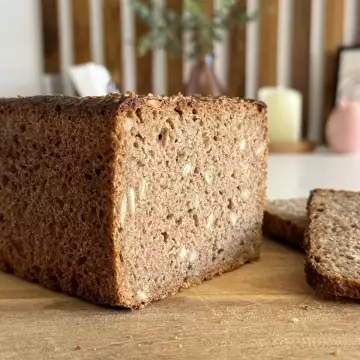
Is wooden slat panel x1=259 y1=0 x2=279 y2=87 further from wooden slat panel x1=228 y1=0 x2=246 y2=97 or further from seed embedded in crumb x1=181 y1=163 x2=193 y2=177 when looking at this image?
seed embedded in crumb x1=181 y1=163 x2=193 y2=177

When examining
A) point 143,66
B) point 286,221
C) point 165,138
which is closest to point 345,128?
point 143,66

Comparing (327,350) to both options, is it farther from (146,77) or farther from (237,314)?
(146,77)

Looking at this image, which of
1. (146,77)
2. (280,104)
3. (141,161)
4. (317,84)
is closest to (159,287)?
(141,161)

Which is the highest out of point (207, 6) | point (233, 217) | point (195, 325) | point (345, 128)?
point (207, 6)

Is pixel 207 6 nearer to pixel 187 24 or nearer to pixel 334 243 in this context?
pixel 187 24

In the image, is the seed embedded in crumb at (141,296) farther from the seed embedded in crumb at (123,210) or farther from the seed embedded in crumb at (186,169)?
the seed embedded in crumb at (186,169)
